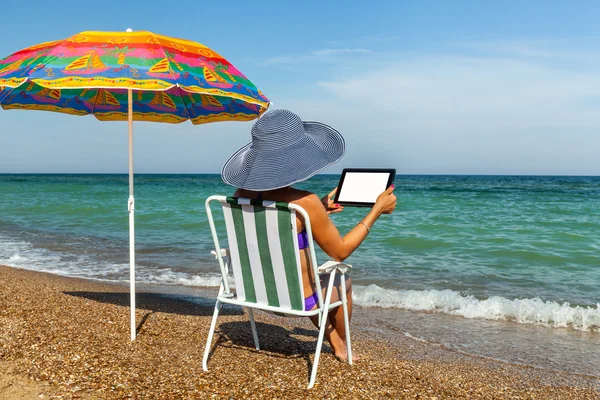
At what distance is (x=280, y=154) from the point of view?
3.18m

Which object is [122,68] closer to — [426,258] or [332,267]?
[332,267]

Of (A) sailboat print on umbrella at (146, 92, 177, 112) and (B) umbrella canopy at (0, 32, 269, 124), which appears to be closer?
(B) umbrella canopy at (0, 32, 269, 124)

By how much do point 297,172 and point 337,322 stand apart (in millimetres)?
1179

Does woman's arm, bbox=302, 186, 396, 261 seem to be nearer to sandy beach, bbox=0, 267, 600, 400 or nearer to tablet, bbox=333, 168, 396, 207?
tablet, bbox=333, 168, 396, 207

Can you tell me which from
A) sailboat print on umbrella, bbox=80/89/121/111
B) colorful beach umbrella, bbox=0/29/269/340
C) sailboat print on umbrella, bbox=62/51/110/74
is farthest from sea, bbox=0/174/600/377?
sailboat print on umbrella, bbox=62/51/110/74

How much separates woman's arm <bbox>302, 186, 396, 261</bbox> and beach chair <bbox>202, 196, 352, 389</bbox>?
0.09 m

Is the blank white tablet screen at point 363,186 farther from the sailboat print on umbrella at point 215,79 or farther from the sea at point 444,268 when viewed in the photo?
the sea at point 444,268

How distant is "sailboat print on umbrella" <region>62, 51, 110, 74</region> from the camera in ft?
11.1

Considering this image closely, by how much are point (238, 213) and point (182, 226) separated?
11088 mm

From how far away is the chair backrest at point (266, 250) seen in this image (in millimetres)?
3027

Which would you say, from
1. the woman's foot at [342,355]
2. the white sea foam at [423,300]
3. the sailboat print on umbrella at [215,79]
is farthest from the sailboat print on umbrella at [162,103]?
the white sea foam at [423,300]

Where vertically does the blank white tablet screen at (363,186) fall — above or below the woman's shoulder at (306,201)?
above

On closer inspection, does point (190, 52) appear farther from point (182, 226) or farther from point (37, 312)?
point (182, 226)

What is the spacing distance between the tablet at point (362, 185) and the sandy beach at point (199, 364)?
111 centimetres
